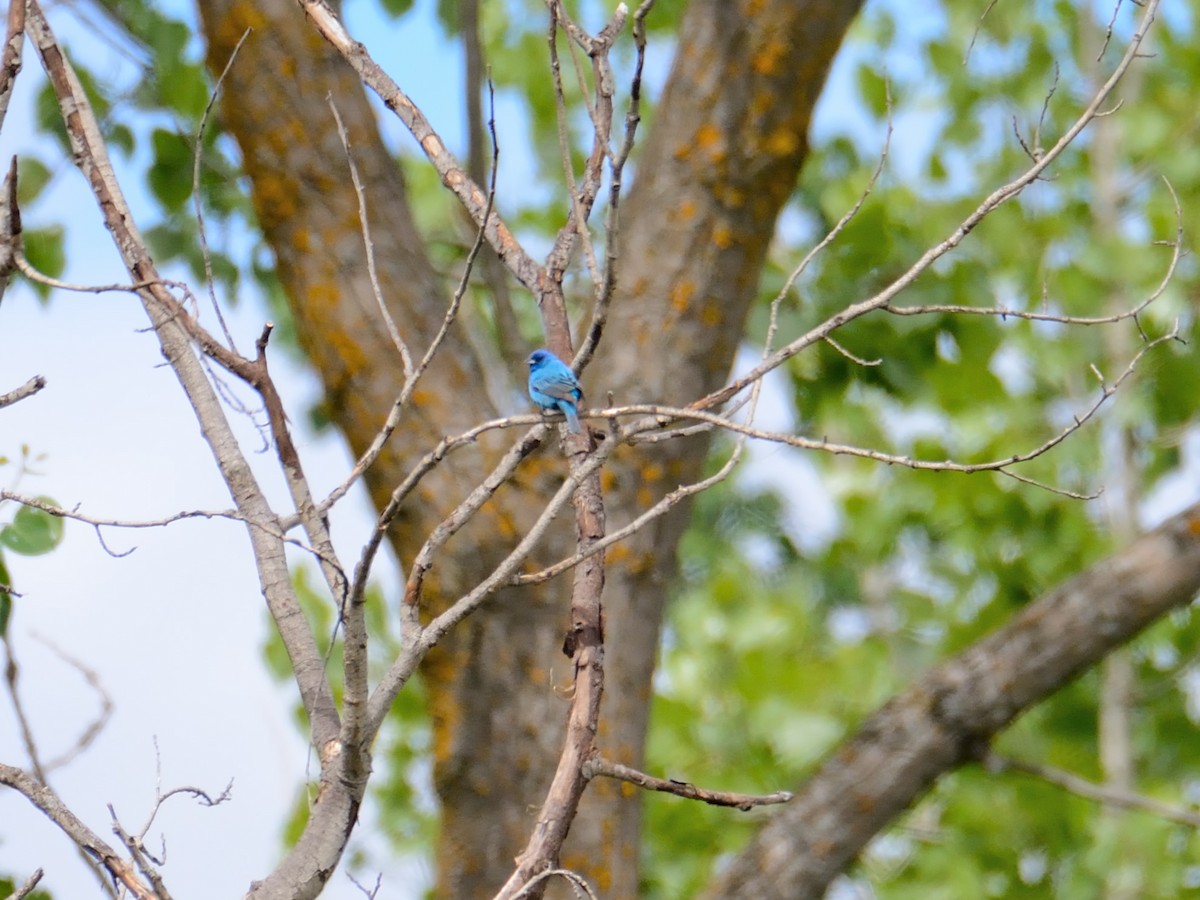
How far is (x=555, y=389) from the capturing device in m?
2.05

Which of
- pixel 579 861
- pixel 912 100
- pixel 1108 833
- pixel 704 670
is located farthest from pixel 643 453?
pixel 912 100

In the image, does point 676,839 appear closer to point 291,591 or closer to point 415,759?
point 415,759

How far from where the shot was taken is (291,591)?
1.83 meters

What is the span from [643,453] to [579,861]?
2.96ft

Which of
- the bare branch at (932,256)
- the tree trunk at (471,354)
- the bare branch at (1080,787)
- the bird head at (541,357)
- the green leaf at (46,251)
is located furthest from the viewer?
the green leaf at (46,251)

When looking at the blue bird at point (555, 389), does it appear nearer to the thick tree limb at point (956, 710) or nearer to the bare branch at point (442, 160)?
the bare branch at point (442, 160)

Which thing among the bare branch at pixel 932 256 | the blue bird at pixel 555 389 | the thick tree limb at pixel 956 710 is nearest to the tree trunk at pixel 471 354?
the thick tree limb at pixel 956 710

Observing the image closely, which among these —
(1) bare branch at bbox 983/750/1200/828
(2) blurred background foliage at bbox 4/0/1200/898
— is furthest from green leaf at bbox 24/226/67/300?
(1) bare branch at bbox 983/750/1200/828

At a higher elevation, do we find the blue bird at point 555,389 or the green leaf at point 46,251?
the green leaf at point 46,251

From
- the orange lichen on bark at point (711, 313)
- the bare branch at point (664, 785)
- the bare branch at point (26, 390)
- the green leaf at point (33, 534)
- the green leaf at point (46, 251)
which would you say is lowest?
the bare branch at point (664, 785)

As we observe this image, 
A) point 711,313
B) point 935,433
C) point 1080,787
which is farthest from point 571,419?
point 935,433

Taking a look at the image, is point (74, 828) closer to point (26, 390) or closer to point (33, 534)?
point (26, 390)

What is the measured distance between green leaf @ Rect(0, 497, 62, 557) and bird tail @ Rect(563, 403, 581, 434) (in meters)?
0.85

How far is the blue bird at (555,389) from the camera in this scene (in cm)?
198
